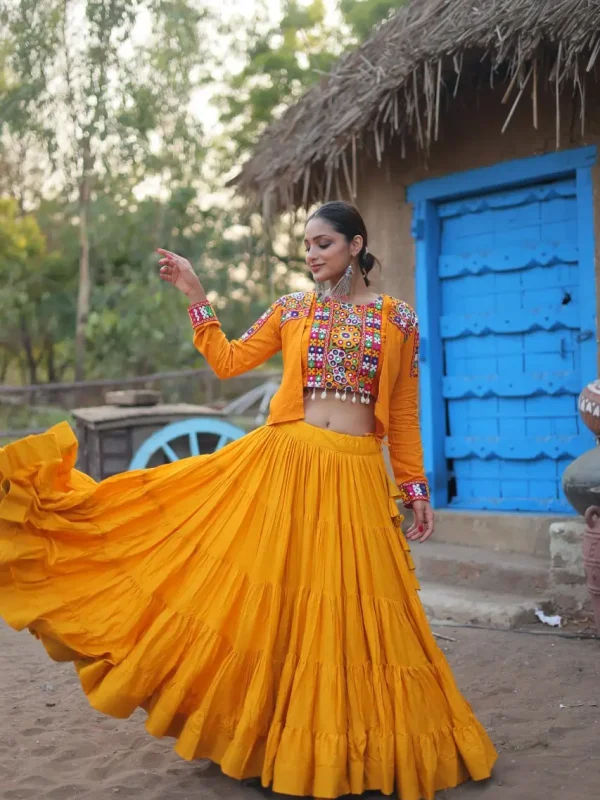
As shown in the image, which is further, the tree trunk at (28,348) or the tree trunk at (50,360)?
the tree trunk at (50,360)

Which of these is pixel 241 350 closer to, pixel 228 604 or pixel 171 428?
pixel 228 604

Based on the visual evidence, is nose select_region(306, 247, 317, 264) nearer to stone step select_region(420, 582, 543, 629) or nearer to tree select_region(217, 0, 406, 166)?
stone step select_region(420, 582, 543, 629)

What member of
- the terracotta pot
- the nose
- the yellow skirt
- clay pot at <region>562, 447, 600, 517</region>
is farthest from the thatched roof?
the yellow skirt

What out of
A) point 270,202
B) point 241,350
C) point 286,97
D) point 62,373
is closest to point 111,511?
point 241,350

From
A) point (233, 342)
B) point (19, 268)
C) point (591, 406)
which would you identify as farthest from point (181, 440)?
point (19, 268)

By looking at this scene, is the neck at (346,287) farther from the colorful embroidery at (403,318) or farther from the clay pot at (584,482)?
the clay pot at (584,482)

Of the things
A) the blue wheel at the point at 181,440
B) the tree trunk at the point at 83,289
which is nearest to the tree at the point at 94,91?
the tree trunk at the point at 83,289

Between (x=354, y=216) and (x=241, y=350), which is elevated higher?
(x=354, y=216)

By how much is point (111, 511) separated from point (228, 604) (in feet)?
1.59

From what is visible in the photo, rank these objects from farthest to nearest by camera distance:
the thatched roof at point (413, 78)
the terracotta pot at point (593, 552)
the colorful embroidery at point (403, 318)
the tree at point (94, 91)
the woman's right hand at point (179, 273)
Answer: the tree at point (94, 91)
the thatched roof at point (413, 78)
the terracotta pot at point (593, 552)
the colorful embroidery at point (403, 318)
the woman's right hand at point (179, 273)

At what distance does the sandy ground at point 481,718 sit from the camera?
2.82m

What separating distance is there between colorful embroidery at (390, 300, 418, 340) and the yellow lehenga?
15.3 inches

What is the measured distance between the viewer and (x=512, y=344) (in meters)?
5.86

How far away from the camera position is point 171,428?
8148mm
